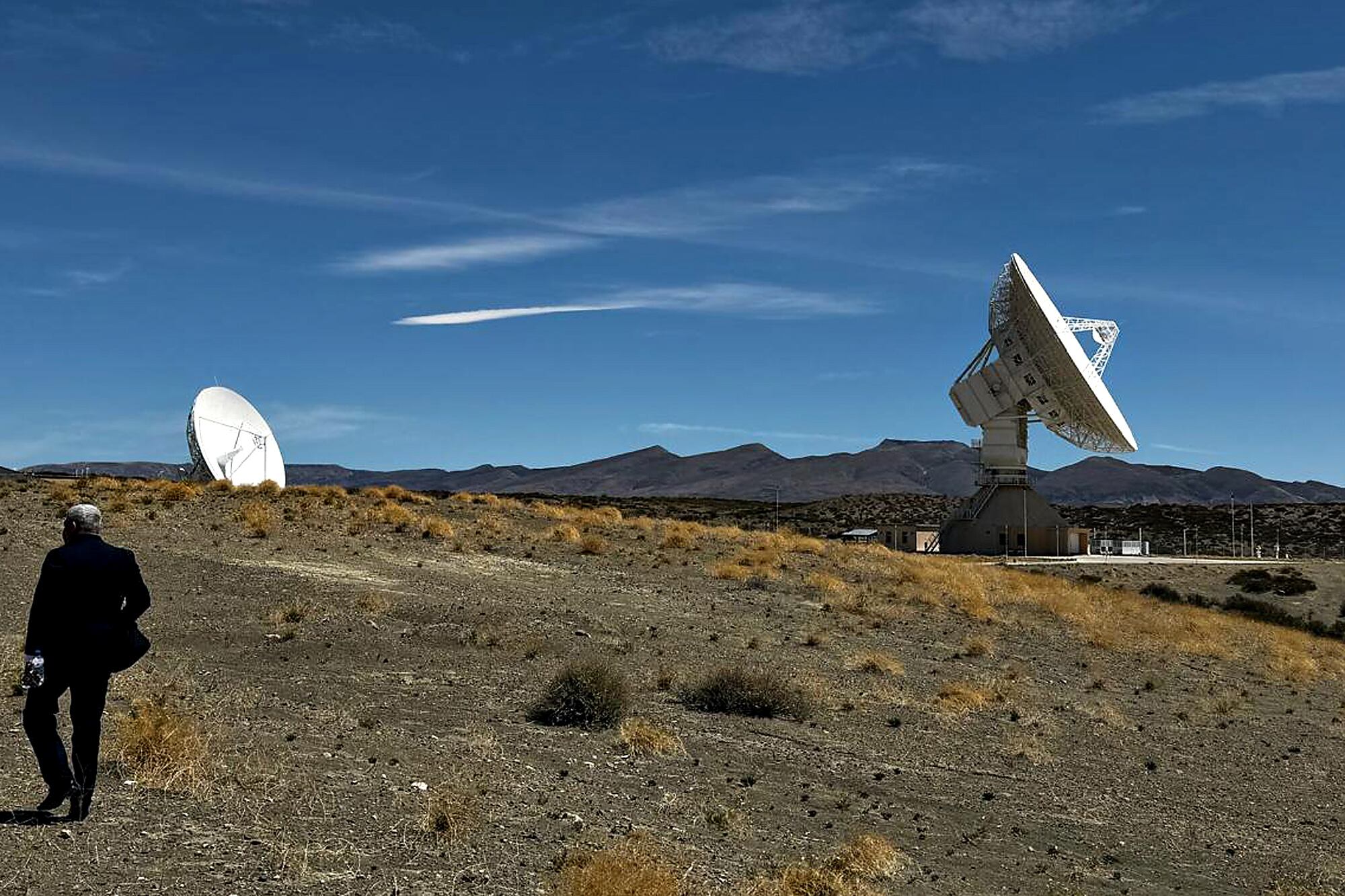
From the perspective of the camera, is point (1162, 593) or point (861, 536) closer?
point (1162, 593)

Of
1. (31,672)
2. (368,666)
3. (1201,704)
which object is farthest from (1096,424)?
(31,672)

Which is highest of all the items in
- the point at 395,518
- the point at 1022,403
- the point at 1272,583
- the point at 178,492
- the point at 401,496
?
the point at 1022,403

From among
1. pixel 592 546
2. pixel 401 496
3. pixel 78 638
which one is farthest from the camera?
pixel 401 496

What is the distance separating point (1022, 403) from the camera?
187 feet

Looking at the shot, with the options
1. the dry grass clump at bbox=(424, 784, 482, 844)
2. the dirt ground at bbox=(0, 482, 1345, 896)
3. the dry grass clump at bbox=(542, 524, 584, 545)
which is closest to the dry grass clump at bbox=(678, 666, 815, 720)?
the dirt ground at bbox=(0, 482, 1345, 896)

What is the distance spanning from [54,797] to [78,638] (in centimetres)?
117

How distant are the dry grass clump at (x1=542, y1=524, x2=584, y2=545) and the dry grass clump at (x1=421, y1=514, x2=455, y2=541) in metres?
2.67

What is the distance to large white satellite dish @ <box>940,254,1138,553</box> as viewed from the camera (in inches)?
2035

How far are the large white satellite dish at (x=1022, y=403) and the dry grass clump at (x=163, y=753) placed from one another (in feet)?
150

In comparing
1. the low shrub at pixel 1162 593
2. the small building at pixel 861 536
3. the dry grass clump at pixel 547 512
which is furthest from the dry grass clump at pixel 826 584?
the small building at pixel 861 536

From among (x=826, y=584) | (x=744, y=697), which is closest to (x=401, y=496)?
(x=826, y=584)

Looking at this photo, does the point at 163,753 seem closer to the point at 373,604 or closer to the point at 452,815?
the point at 452,815

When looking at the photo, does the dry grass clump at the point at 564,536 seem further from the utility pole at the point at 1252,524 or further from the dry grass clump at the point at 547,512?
the utility pole at the point at 1252,524

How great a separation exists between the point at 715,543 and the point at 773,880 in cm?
2737
